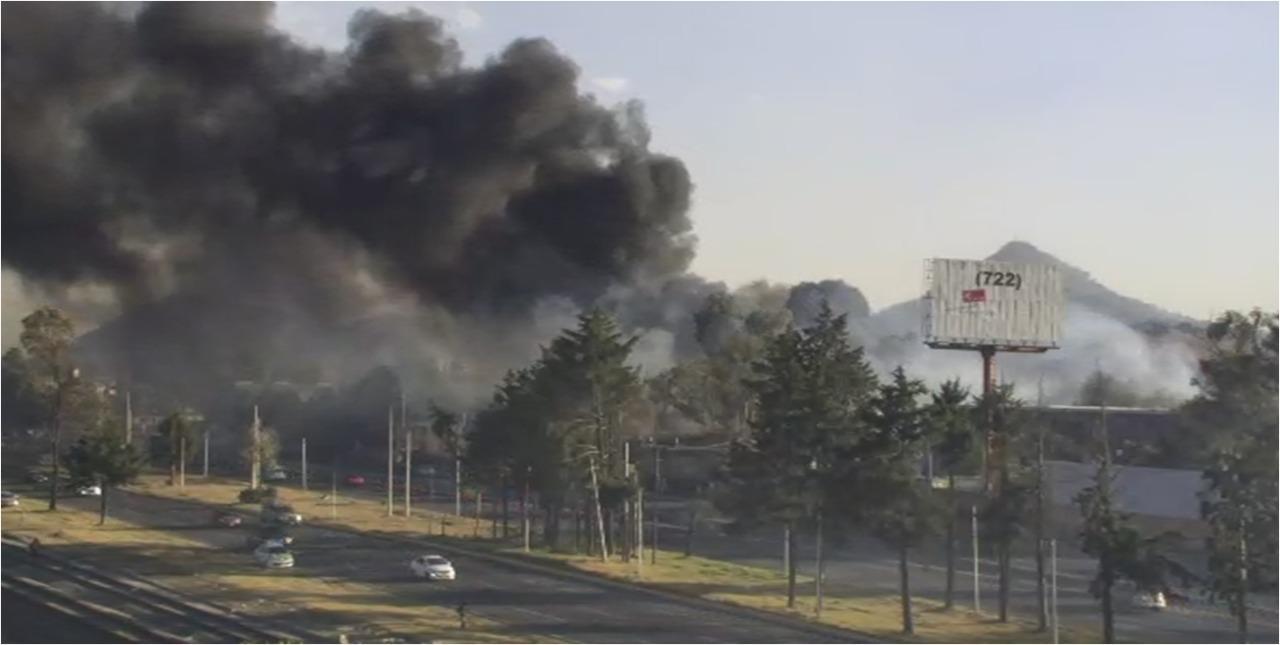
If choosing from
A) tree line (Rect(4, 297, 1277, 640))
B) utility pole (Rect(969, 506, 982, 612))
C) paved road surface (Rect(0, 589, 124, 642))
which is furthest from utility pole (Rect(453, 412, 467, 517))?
paved road surface (Rect(0, 589, 124, 642))

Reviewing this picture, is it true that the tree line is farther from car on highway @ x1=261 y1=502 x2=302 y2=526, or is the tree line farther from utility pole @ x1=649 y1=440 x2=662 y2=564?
car on highway @ x1=261 y1=502 x2=302 y2=526

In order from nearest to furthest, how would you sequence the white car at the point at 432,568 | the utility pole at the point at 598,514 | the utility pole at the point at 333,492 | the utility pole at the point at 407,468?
the white car at the point at 432,568, the utility pole at the point at 598,514, the utility pole at the point at 333,492, the utility pole at the point at 407,468

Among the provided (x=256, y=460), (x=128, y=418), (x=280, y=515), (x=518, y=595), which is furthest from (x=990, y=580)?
(x=128, y=418)

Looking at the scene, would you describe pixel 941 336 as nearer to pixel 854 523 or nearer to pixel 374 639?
pixel 854 523

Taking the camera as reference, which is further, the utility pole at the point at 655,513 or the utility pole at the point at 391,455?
the utility pole at the point at 391,455

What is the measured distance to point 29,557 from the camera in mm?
20000

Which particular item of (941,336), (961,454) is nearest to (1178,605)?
(961,454)

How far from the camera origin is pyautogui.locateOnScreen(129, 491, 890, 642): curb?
17.5m

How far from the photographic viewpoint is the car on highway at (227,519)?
75.5 ft

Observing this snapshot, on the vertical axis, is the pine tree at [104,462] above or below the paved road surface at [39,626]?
above

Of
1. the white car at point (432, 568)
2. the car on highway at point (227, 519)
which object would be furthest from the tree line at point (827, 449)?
the white car at point (432, 568)

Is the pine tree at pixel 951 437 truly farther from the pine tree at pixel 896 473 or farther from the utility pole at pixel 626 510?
the utility pole at pixel 626 510

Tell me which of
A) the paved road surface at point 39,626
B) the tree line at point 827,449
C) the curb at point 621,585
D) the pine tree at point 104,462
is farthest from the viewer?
the pine tree at point 104,462

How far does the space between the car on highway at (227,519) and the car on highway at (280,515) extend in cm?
35
